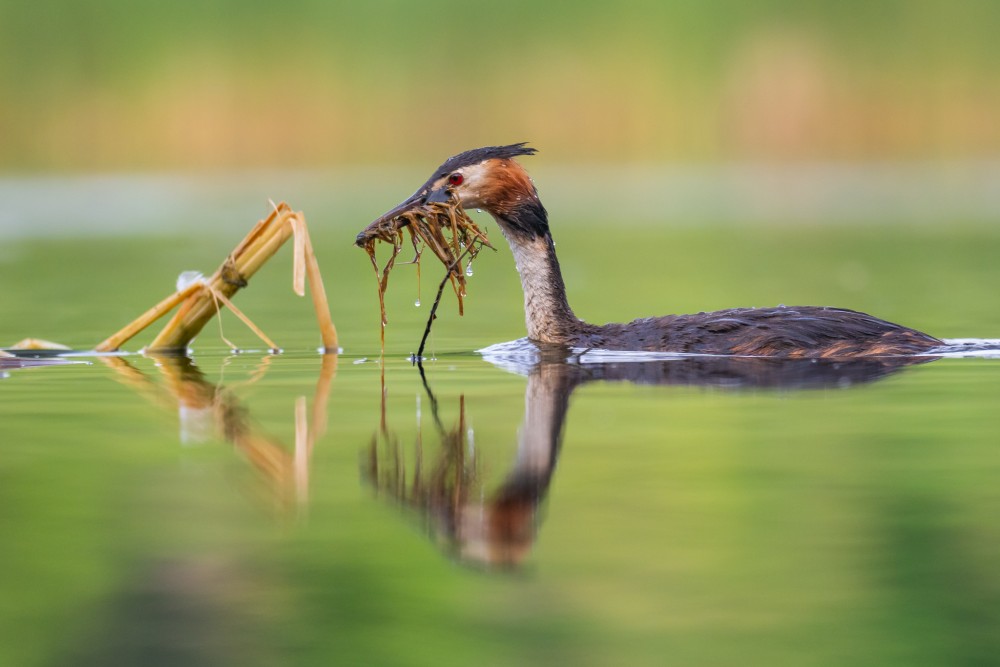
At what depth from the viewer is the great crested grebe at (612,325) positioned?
26.0ft

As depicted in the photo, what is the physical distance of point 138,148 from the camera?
4009cm

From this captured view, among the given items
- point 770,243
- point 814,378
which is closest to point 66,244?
point 770,243

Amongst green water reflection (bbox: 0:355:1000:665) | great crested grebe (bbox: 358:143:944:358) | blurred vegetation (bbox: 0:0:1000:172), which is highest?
blurred vegetation (bbox: 0:0:1000:172)

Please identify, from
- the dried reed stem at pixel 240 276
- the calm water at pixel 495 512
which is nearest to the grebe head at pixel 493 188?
the dried reed stem at pixel 240 276

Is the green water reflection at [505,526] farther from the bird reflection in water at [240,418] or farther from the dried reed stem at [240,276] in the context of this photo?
the dried reed stem at [240,276]

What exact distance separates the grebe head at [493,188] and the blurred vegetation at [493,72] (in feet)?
69.7

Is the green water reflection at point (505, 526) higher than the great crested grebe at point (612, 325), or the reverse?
the great crested grebe at point (612, 325)

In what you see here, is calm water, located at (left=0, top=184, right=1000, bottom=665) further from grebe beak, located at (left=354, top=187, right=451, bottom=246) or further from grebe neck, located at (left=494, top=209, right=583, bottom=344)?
grebe beak, located at (left=354, top=187, right=451, bottom=246)

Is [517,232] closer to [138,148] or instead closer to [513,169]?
[513,169]

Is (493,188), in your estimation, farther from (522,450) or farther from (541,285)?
(522,450)

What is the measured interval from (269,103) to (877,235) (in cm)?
1487

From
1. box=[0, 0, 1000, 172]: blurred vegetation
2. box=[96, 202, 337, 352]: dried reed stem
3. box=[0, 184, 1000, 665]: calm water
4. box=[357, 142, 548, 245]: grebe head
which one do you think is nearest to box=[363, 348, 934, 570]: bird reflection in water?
box=[0, 184, 1000, 665]: calm water

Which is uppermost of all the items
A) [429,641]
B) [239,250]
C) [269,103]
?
[269,103]

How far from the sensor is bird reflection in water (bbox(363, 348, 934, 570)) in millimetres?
4340
